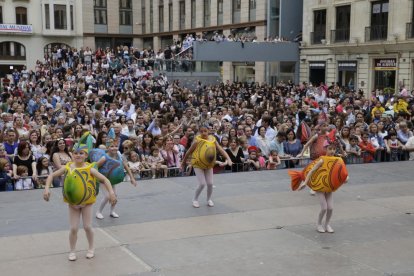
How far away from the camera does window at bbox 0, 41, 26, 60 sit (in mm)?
54812

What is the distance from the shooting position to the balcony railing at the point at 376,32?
3369 centimetres

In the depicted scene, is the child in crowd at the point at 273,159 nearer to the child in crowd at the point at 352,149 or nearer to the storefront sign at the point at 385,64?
the child in crowd at the point at 352,149

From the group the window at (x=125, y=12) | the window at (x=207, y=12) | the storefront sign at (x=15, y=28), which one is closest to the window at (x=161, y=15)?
the window at (x=125, y=12)

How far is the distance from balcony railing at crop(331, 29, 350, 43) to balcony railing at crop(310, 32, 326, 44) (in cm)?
93

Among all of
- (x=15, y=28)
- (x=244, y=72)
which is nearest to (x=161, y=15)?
(x=15, y=28)

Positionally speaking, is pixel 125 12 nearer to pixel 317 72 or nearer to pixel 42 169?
pixel 317 72

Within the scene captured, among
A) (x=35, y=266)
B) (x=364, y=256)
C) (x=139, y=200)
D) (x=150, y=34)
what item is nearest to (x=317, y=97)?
(x=139, y=200)

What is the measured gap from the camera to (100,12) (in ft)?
202

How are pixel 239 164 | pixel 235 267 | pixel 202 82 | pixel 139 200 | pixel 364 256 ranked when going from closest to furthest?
pixel 235 267, pixel 364 256, pixel 139 200, pixel 239 164, pixel 202 82

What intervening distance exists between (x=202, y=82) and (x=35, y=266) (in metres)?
25.1

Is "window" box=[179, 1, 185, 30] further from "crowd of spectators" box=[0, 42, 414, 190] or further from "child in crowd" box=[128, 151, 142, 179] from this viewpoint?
"child in crowd" box=[128, 151, 142, 179]

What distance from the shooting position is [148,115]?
16.7 m

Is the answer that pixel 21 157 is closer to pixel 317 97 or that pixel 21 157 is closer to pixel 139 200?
pixel 139 200

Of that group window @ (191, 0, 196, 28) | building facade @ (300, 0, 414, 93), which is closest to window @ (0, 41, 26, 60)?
window @ (191, 0, 196, 28)
